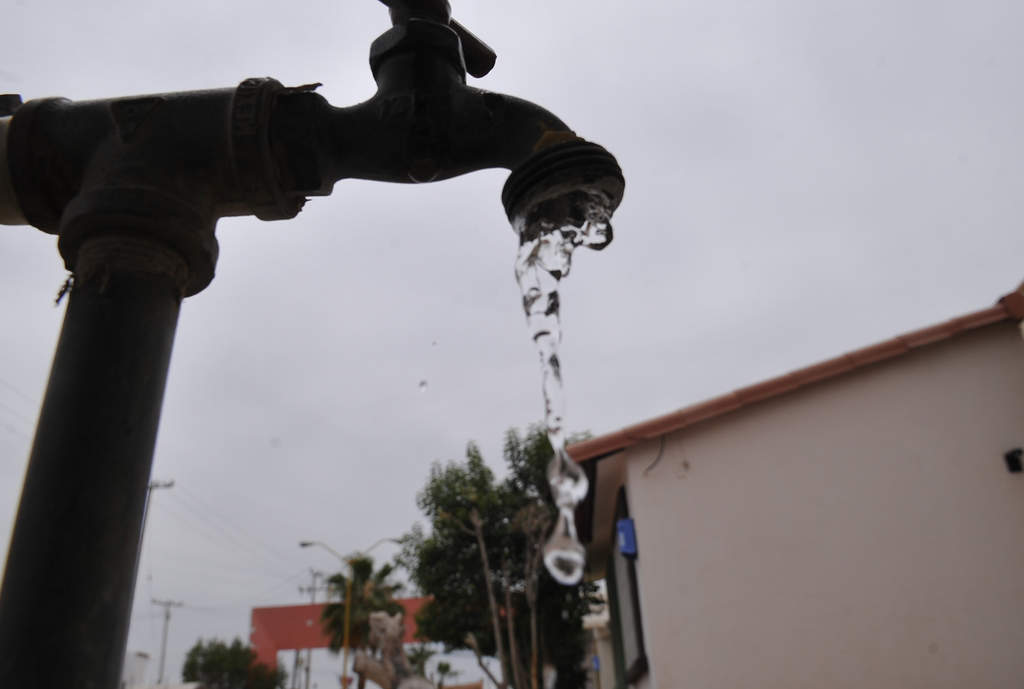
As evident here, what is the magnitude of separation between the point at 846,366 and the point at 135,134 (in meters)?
6.65

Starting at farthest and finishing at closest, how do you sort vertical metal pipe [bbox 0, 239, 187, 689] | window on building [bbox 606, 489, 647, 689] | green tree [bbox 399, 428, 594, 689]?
green tree [bbox 399, 428, 594, 689], window on building [bbox 606, 489, 647, 689], vertical metal pipe [bbox 0, 239, 187, 689]

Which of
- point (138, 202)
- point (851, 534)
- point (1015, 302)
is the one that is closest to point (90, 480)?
point (138, 202)

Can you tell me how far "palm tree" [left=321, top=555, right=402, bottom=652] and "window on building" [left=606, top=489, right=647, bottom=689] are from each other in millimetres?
21918

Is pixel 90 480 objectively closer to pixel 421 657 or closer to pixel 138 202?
pixel 138 202

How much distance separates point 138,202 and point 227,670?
58.3 metres

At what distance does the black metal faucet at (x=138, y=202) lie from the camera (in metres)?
1.38

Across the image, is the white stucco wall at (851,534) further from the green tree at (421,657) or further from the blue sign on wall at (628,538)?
the green tree at (421,657)

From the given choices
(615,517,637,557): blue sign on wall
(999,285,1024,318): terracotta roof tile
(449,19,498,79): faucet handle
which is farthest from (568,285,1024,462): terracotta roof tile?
(449,19,498,79): faucet handle

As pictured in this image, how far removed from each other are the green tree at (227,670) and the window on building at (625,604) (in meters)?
44.8

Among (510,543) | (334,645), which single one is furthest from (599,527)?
(334,645)

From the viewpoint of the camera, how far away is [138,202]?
5.40ft

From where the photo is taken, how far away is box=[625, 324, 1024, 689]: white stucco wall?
20.2 feet

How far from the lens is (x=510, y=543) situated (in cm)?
1873

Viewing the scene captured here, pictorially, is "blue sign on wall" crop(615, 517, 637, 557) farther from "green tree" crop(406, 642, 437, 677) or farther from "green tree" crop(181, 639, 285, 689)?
"green tree" crop(181, 639, 285, 689)
